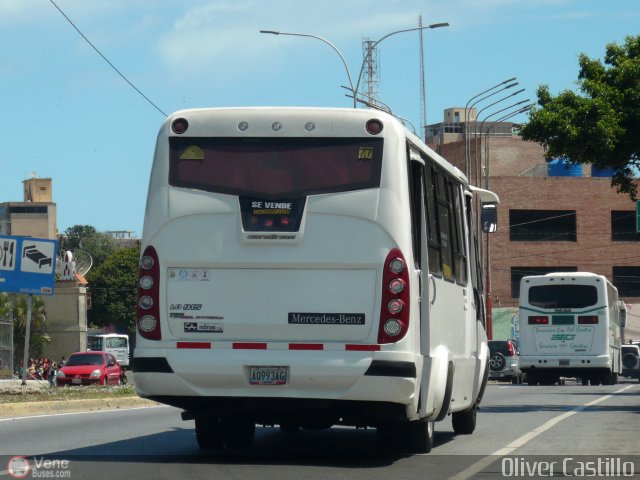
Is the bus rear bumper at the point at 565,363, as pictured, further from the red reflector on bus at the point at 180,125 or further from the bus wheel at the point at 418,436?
the red reflector on bus at the point at 180,125

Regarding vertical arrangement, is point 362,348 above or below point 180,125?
below

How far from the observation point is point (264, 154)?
11414 mm

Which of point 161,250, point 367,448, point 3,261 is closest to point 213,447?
point 367,448

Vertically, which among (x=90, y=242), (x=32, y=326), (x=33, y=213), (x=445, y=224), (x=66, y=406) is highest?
(x=33, y=213)

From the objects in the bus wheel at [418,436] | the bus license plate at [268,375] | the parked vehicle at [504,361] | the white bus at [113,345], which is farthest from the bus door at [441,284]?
the white bus at [113,345]

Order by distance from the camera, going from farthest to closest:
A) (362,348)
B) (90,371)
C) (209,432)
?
(90,371)
(209,432)
(362,348)

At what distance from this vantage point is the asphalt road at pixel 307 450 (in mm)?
10820

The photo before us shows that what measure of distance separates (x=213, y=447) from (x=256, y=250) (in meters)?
2.70

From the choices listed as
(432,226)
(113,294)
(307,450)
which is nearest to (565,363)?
(307,450)

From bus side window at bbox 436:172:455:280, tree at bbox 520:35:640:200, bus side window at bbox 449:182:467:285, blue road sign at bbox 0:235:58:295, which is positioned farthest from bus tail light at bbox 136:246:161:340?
blue road sign at bbox 0:235:58:295

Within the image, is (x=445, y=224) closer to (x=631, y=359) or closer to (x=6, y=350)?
(x=6, y=350)

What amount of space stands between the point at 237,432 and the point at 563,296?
27619 millimetres

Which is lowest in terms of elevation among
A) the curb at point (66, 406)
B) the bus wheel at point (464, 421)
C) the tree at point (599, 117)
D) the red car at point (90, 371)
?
the red car at point (90, 371)

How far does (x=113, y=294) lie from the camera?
4375 inches
